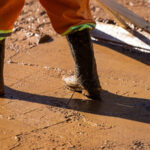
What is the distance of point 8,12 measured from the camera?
2.12m

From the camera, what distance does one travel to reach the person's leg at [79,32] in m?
2.17

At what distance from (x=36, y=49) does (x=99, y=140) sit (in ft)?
4.26

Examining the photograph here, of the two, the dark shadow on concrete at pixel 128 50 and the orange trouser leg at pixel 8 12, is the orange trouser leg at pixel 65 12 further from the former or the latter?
the dark shadow on concrete at pixel 128 50

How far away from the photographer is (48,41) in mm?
3309

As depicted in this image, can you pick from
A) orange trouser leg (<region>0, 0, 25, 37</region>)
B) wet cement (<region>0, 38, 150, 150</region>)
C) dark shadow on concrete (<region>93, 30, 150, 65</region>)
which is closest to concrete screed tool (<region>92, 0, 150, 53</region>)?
dark shadow on concrete (<region>93, 30, 150, 65</region>)

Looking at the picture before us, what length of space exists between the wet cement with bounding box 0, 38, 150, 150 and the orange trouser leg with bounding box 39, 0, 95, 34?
53cm

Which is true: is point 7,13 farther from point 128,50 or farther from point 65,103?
point 128,50

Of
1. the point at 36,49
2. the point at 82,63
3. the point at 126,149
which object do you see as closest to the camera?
the point at 126,149

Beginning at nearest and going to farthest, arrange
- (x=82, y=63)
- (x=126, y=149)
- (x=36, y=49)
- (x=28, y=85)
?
(x=126, y=149) → (x=82, y=63) → (x=28, y=85) → (x=36, y=49)

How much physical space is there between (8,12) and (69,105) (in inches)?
28.7

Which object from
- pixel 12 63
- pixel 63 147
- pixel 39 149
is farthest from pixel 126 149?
pixel 12 63

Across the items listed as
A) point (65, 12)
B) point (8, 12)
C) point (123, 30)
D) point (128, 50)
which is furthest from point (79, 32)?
point (123, 30)

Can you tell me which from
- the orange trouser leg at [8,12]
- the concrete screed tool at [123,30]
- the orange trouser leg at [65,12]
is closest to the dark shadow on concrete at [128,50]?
the concrete screed tool at [123,30]

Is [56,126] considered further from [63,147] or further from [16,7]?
[16,7]
